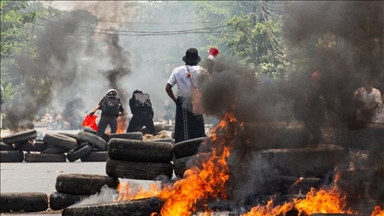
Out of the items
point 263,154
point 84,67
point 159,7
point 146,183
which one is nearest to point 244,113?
point 263,154

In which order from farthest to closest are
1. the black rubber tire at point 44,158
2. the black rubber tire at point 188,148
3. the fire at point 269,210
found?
the black rubber tire at point 44,158 → the black rubber tire at point 188,148 → the fire at point 269,210

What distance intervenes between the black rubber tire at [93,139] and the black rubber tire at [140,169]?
10193 millimetres

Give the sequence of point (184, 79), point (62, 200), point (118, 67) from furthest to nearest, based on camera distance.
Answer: point (118, 67) < point (184, 79) < point (62, 200)

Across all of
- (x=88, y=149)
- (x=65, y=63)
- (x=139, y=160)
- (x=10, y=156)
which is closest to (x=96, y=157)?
(x=88, y=149)

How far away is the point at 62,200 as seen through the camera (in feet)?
37.0

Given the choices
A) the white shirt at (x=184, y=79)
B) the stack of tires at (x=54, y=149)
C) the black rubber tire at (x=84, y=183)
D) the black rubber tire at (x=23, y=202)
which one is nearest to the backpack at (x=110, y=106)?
the stack of tires at (x=54, y=149)

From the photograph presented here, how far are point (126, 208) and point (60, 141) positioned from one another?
1291 cm

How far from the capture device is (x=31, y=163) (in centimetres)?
2056

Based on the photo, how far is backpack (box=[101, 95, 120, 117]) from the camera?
23.1m

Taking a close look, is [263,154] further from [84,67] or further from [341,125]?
[84,67]

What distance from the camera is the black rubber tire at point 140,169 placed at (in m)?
10.8

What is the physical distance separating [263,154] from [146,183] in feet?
A: 13.5

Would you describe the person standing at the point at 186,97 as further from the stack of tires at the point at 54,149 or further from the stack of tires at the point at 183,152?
the stack of tires at the point at 54,149

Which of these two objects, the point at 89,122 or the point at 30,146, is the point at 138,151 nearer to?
the point at 30,146
